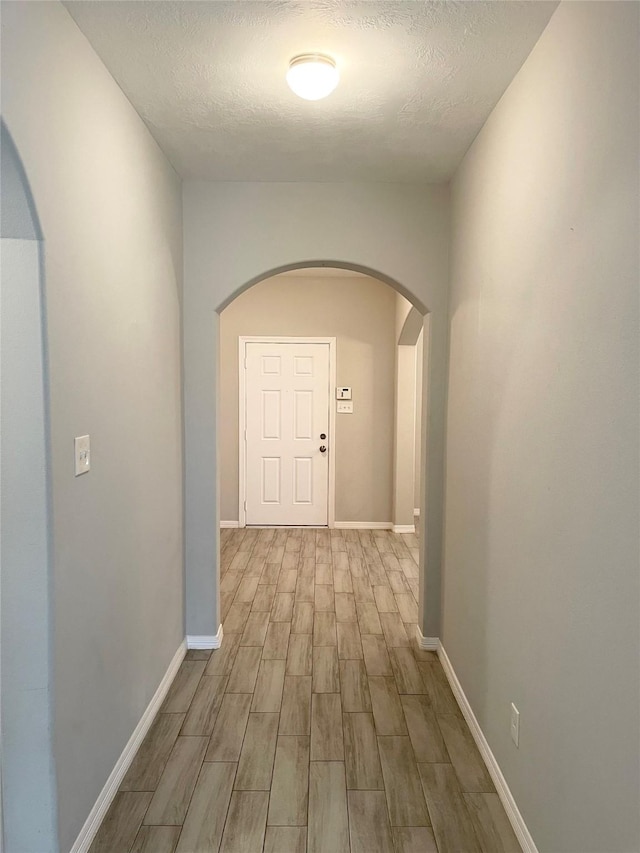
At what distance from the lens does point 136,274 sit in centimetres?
215

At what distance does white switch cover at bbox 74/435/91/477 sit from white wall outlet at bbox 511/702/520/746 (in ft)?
5.33

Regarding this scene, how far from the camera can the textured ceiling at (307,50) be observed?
5.13ft

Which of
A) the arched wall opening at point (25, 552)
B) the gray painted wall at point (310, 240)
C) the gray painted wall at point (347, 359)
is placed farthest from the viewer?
the gray painted wall at point (347, 359)

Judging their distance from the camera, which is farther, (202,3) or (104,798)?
(104,798)

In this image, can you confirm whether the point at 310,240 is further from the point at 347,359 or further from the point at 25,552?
the point at 347,359

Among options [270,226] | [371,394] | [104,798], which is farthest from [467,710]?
[371,394]

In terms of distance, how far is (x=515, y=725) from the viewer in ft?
5.84

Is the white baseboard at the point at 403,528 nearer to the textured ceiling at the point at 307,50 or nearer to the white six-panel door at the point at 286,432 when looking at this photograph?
the white six-panel door at the point at 286,432

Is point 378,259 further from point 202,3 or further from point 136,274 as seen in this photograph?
point 202,3

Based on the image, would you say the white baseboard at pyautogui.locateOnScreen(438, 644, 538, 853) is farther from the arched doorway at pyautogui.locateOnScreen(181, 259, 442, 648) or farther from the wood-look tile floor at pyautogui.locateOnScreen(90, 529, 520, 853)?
the arched doorway at pyautogui.locateOnScreen(181, 259, 442, 648)

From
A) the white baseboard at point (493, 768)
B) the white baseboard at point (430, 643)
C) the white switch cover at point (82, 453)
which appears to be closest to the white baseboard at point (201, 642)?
the white baseboard at point (430, 643)

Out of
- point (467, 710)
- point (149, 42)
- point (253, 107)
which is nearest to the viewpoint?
point (149, 42)

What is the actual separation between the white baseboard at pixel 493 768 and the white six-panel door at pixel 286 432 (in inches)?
118

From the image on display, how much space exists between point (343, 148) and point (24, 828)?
2.77 meters
